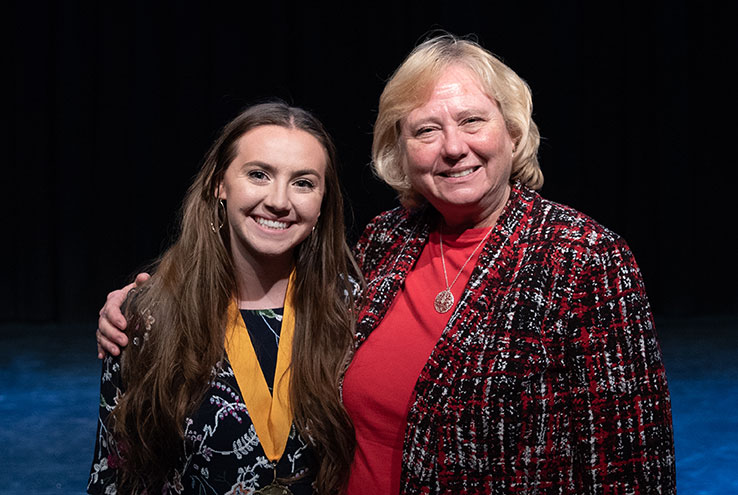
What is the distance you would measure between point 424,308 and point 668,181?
4.93 meters

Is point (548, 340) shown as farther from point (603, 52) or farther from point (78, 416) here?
point (603, 52)

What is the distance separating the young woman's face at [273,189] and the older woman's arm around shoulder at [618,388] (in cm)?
65

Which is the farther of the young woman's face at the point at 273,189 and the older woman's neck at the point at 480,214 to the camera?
the older woman's neck at the point at 480,214

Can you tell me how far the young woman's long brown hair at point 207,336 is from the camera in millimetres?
1653

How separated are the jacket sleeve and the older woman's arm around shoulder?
103cm

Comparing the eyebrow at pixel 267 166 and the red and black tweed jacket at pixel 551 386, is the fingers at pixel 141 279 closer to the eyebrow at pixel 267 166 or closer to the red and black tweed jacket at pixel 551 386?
the eyebrow at pixel 267 166

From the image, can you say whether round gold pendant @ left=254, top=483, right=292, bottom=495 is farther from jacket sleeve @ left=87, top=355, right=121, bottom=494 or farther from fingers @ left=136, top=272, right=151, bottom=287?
fingers @ left=136, top=272, right=151, bottom=287

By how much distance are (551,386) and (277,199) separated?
72cm

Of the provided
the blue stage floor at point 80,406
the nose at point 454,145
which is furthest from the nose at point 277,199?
the blue stage floor at point 80,406

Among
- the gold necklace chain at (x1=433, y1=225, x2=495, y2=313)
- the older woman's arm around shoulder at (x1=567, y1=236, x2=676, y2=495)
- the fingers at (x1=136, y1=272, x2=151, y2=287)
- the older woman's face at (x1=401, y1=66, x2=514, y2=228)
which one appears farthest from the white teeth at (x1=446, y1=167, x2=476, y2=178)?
the fingers at (x1=136, y1=272, x2=151, y2=287)

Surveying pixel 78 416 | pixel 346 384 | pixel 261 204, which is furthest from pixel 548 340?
pixel 78 416

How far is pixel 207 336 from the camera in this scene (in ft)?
5.61

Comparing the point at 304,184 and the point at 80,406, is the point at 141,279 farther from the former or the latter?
the point at 80,406

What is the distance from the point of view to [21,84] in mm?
5855
